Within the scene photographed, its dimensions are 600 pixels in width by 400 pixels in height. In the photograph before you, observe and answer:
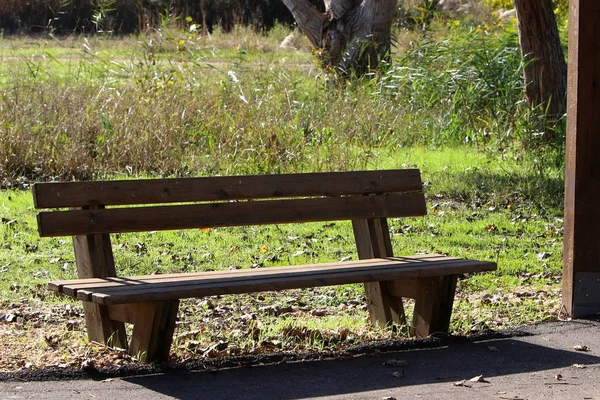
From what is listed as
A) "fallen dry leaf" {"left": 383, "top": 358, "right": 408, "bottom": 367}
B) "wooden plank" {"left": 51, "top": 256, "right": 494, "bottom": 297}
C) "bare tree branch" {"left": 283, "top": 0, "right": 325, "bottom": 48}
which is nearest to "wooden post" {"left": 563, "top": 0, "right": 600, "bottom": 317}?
"wooden plank" {"left": 51, "top": 256, "right": 494, "bottom": 297}

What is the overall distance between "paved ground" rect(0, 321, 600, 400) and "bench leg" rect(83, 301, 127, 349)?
1.37 ft

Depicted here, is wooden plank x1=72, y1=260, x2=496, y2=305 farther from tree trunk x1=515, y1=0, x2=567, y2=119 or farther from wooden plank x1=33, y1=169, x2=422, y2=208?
tree trunk x1=515, y1=0, x2=567, y2=119

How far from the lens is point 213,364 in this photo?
4.62 metres

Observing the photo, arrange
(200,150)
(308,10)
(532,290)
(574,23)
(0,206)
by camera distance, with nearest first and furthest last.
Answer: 1. (574,23)
2. (532,290)
3. (0,206)
4. (200,150)
5. (308,10)

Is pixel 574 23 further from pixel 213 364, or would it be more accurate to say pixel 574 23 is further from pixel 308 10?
pixel 308 10

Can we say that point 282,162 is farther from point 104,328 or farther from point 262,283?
point 262,283

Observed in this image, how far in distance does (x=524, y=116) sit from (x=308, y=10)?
24.8 feet

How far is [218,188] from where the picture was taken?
198 inches

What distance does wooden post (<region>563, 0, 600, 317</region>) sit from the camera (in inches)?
213

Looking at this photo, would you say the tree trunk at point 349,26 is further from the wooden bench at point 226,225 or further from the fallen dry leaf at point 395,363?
the fallen dry leaf at point 395,363

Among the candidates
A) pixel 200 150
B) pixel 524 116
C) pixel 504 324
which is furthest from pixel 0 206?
pixel 524 116

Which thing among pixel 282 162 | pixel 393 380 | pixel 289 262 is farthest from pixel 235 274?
pixel 282 162

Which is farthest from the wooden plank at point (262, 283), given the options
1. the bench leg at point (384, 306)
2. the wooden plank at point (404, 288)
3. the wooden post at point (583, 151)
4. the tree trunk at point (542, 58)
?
the tree trunk at point (542, 58)

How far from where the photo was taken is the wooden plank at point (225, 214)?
181 inches
